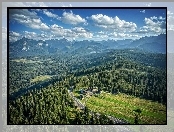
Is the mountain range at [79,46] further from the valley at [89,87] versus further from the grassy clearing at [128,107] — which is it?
the grassy clearing at [128,107]

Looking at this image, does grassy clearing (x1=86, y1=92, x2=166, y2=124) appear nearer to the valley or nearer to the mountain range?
the valley

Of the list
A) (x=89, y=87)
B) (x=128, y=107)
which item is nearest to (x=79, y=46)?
(x=89, y=87)

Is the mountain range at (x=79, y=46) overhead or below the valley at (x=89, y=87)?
overhead

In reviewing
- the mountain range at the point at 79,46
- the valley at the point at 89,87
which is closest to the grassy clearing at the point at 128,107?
the valley at the point at 89,87

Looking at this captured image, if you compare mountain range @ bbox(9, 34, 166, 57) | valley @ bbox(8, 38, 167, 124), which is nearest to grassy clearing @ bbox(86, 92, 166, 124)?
valley @ bbox(8, 38, 167, 124)

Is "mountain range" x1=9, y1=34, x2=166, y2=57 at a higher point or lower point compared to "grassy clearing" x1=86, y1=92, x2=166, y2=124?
higher

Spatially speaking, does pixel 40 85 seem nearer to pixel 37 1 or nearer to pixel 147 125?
pixel 37 1

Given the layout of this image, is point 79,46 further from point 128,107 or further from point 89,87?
point 128,107

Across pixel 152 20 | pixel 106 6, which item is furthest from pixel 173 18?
pixel 106 6
